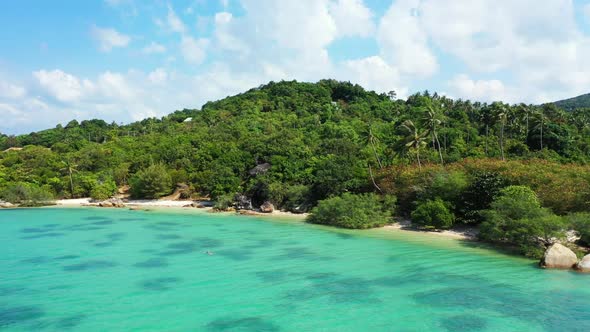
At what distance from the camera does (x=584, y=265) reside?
22.1m

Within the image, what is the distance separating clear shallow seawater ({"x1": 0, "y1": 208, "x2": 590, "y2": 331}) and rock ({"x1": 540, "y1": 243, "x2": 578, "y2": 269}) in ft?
2.77

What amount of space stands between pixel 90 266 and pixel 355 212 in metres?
22.2

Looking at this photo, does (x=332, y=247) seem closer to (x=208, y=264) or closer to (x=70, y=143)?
(x=208, y=264)

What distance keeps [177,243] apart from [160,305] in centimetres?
1377

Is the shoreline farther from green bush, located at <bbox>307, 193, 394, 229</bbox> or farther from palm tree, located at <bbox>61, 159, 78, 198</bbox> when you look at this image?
palm tree, located at <bbox>61, 159, 78, 198</bbox>

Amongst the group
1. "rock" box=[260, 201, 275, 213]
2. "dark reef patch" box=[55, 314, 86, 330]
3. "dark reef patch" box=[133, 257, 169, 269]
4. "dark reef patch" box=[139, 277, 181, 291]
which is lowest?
"dark reef patch" box=[55, 314, 86, 330]

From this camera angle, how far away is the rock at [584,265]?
21941 millimetres

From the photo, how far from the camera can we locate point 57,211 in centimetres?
5144

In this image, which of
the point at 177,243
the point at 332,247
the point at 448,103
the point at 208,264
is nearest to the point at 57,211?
the point at 177,243

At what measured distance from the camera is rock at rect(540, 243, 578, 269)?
22625 mm

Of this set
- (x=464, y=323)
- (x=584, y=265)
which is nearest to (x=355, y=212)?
(x=584, y=265)

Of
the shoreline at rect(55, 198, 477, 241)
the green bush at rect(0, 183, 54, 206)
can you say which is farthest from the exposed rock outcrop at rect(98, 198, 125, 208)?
the green bush at rect(0, 183, 54, 206)

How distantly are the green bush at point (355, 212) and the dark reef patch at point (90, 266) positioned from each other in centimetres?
2040

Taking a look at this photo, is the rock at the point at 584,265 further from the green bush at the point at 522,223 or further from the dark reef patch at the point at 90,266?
the dark reef patch at the point at 90,266
